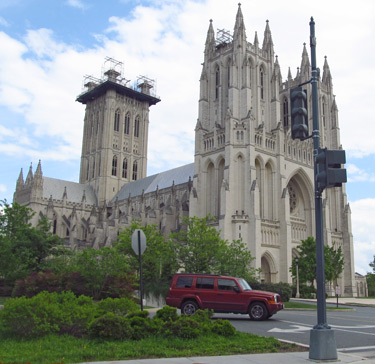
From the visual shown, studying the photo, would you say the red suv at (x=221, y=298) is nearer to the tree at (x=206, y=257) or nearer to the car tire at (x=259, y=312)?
the car tire at (x=259, y=312)

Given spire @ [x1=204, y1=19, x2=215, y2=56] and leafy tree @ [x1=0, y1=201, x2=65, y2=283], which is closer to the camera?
leafy tree @ [x1=0, y1=201, x2=65, y2=283]

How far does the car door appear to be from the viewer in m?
17.9

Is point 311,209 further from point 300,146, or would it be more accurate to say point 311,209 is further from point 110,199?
point 110,199

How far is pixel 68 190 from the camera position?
86750 mm

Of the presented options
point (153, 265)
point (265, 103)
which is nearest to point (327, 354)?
point (153, 265)

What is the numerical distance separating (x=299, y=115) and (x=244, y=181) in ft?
138

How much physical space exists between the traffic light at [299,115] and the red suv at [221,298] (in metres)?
8.81

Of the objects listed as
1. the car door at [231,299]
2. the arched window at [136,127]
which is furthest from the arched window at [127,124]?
the car door at [231,299]

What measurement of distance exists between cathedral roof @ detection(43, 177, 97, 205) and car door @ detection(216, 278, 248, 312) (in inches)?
2663

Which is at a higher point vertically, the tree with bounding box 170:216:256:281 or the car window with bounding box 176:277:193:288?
the tree with bounding box 170:216:256:281

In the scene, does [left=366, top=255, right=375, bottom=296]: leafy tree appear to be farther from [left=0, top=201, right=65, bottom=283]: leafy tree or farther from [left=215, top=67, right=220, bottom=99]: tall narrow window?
[left=0, top=201, right=65, bottom=283]: leafy tree

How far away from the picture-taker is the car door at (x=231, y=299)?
1792cm

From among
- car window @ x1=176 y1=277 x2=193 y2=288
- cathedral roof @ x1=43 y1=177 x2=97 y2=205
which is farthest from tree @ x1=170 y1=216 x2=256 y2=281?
cathedral roof @ x1=43 y1=177 x2=97 y2=205

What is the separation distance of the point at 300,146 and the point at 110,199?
133 feet
